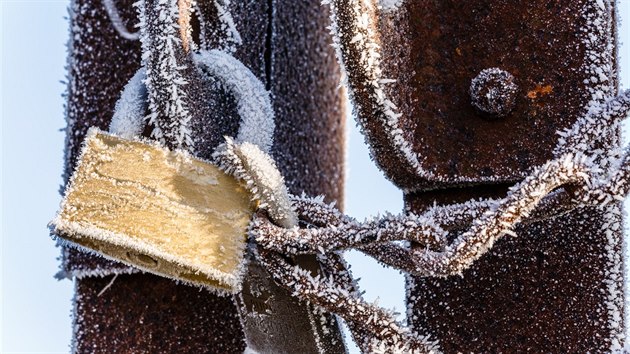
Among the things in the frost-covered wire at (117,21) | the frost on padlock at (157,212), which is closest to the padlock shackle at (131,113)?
the frost on padlock at (157,212)

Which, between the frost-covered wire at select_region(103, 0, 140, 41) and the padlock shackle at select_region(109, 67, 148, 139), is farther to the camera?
the frost-covered wire at select_region(103, 0, 140, 41)

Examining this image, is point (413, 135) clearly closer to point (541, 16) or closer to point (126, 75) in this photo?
point (541, 16)

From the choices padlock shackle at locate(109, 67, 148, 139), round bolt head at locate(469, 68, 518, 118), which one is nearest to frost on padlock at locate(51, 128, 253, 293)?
padlock shackle at locate(109, 67, 148, 139)

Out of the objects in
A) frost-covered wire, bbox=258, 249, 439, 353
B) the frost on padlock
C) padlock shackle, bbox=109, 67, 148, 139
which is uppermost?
padlock shackle, bbox=109, 67, 148, 139

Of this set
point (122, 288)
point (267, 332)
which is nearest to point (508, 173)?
point (267, 332)

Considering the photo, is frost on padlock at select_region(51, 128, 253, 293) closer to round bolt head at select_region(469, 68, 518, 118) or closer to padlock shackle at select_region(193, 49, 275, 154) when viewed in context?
padlock shackle at select_region(193, 49, 275, 154)

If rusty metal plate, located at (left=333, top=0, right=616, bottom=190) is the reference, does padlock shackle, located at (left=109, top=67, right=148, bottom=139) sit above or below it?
below
